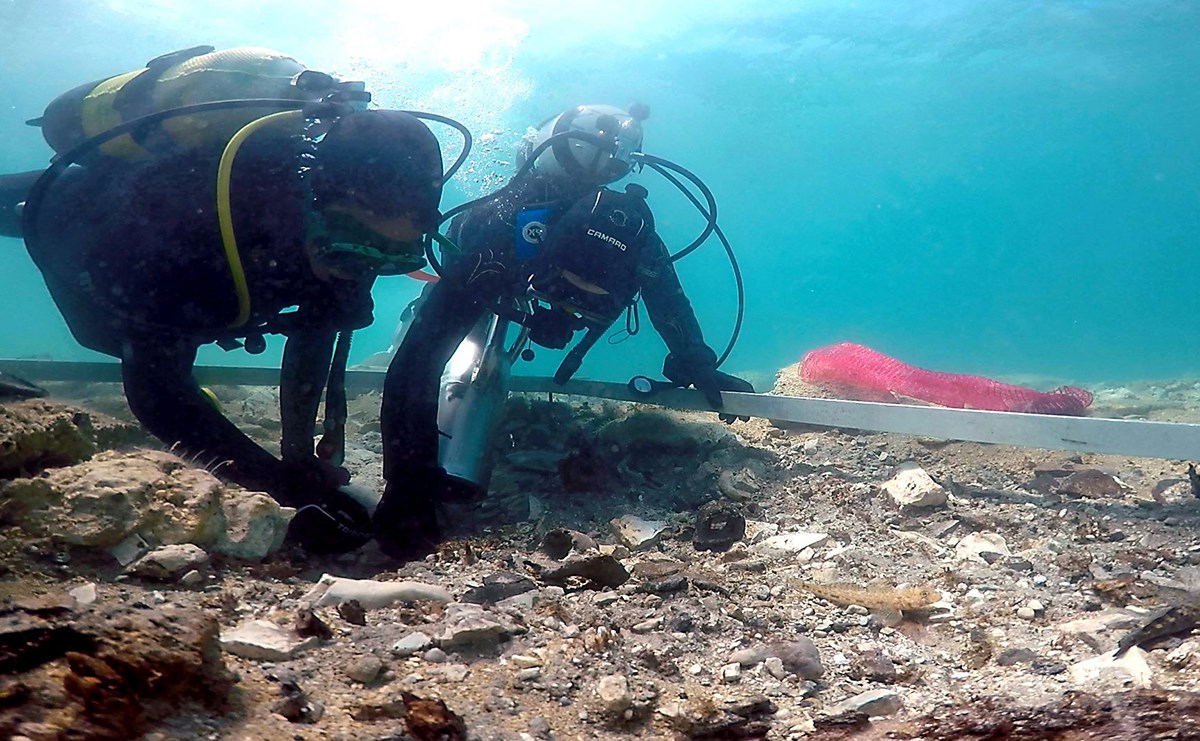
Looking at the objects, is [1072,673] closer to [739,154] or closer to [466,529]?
[466,529]

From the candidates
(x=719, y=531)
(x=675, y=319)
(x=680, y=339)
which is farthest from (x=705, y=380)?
(x=719, y=531)

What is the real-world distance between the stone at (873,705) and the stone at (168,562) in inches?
78.6

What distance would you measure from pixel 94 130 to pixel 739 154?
67013 millimetres

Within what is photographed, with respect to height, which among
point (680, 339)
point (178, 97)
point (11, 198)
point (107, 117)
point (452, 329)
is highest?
point (178, 97)

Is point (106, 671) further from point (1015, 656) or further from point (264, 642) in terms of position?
point (1015, 656)

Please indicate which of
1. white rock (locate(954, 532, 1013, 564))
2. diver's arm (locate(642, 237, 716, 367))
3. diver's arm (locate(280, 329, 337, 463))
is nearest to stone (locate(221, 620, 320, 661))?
diver's arm (locate(280, 329, 337, 463))

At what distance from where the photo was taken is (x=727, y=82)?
35.7m

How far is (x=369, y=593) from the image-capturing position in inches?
82.1

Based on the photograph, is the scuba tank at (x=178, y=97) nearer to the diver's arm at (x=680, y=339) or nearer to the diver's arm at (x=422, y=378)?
the diver's arm at (x=422, y=378)

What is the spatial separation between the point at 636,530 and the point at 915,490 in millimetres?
1542

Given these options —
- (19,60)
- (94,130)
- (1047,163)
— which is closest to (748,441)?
(94,130)

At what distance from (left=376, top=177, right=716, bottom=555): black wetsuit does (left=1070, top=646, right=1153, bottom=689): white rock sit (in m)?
2.59

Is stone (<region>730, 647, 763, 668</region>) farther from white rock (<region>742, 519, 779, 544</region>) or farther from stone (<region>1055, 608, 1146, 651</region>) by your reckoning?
white rock (<region>742, 519, 779, 544</region>)

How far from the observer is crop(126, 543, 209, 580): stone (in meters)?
1.99
